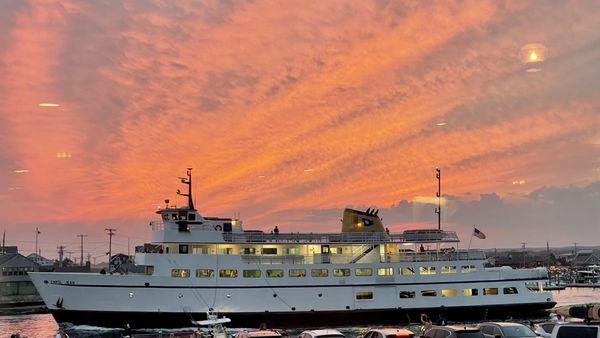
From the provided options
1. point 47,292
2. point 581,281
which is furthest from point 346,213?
point 581,281

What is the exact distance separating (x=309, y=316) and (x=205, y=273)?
732cm

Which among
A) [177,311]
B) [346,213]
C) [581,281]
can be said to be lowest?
[581,281]

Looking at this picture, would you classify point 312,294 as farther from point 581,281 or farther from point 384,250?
point 581,281

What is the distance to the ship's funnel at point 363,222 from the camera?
1602 inches

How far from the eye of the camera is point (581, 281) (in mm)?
109500

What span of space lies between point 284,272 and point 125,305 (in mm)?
10163

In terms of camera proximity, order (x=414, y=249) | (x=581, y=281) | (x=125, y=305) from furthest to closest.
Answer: (x=581, y=281) → (x=414, y=249) → (x=125, y=305)

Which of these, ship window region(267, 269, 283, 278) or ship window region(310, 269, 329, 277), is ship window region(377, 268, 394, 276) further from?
ship window region(267, 269, 283, 278)

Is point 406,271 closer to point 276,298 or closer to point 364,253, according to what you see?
point 364,253

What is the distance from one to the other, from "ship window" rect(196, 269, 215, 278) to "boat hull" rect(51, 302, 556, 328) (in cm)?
244

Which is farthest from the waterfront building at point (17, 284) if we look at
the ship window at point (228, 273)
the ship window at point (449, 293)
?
the ship window at point (449, 293)

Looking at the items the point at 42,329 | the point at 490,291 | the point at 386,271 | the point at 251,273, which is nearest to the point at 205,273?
the point at 251,273

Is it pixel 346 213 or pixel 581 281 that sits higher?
pixel 346 213

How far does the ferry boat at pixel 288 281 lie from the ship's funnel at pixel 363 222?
0.25 feet
